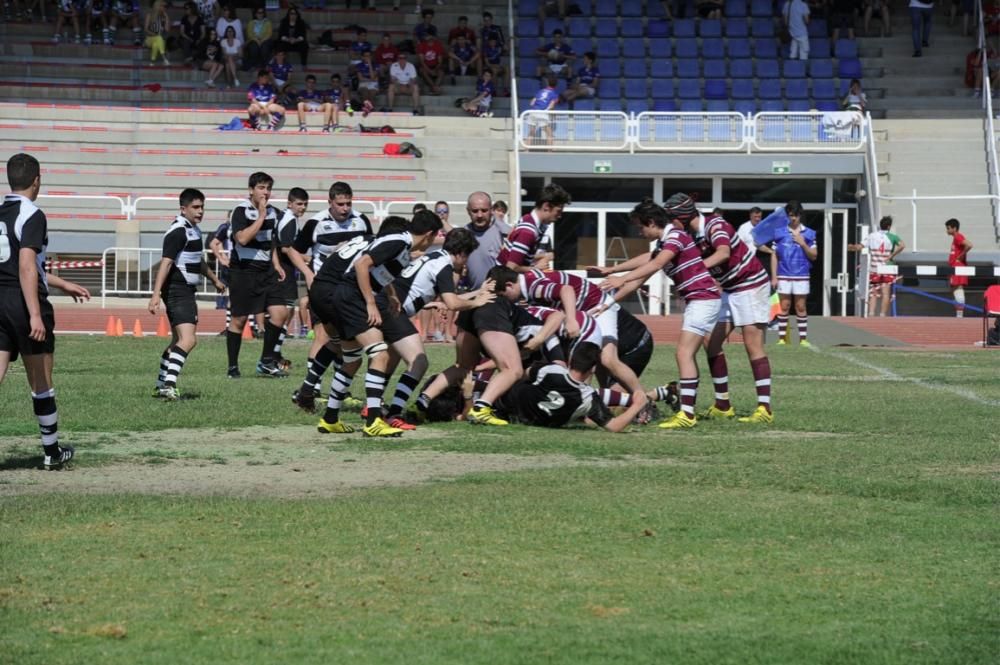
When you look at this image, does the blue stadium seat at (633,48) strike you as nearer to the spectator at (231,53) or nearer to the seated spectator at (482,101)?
the seated spectator at (482,101)

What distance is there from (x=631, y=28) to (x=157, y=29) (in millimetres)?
11416

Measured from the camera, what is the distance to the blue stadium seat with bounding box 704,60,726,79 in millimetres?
38312

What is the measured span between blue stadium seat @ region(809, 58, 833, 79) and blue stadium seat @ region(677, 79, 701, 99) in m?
2.71

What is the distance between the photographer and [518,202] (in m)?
33.5

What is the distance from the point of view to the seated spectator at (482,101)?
37.2m

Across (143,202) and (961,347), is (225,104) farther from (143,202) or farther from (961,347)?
(961,347)

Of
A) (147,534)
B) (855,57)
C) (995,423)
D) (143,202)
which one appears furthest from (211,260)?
(147,534)

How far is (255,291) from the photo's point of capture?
17188mm

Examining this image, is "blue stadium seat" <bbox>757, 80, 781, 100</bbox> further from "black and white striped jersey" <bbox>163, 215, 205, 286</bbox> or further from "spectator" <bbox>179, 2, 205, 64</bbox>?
"black and white striped jersey" <bbox>163, 215, 205, 286</bbox>

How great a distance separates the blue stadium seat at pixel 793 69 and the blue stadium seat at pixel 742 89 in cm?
95

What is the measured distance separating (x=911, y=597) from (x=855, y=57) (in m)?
34.1

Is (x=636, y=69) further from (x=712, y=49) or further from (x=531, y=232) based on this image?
(x=531, y=232)

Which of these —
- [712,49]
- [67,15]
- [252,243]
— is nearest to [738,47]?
[712,49]

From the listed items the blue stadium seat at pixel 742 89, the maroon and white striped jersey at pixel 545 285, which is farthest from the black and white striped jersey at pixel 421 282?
the blue stadium seat at pixel 742 89
